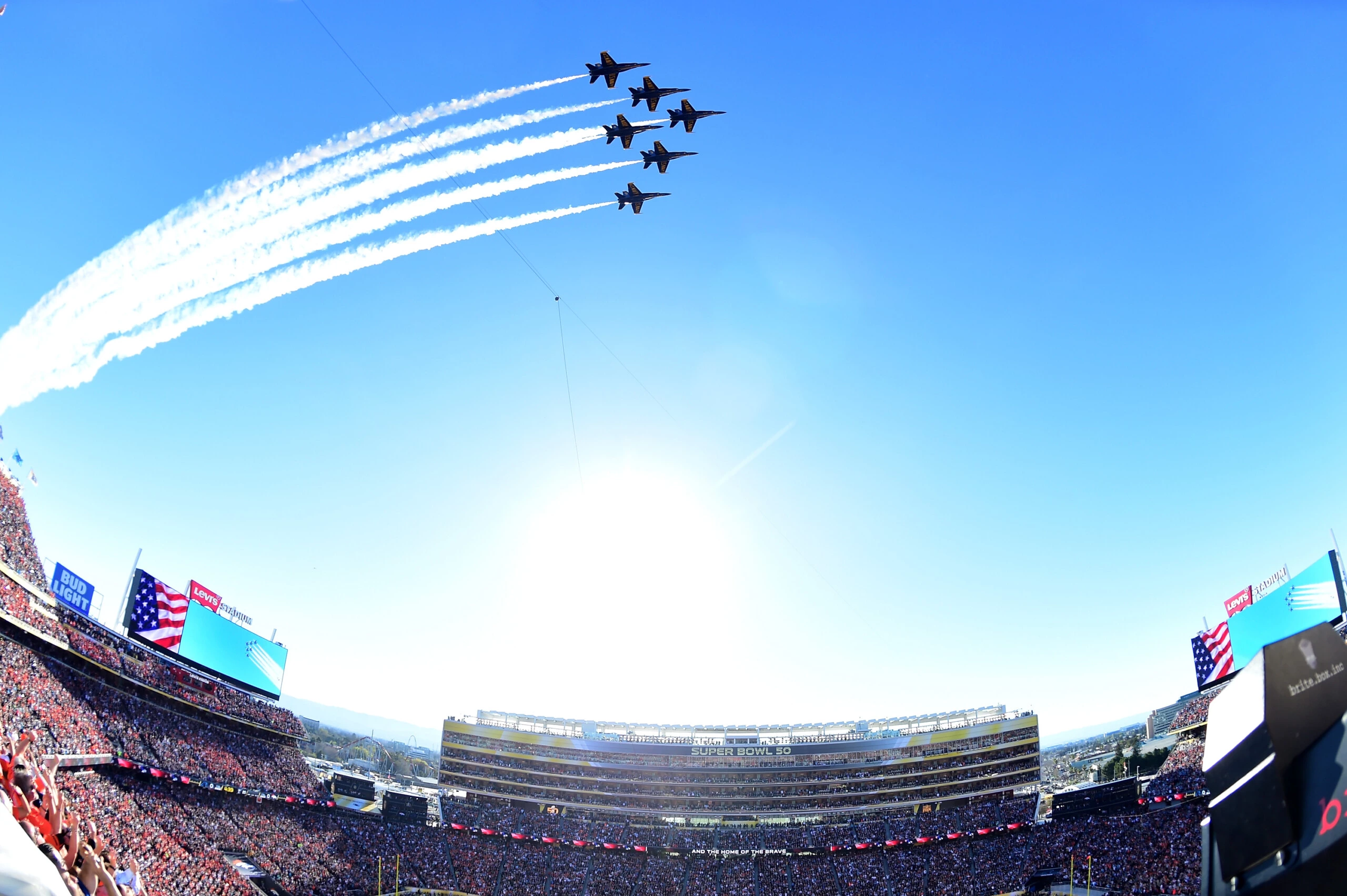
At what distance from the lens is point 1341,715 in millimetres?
6656

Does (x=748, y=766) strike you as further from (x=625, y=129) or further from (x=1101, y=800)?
(x=625, y=129)

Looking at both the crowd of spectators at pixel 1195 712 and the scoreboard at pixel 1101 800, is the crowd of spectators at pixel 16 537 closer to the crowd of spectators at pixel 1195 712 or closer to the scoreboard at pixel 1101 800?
the scoreboard at pixel 1101 800

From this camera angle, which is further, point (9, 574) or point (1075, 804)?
point (1075, 804)

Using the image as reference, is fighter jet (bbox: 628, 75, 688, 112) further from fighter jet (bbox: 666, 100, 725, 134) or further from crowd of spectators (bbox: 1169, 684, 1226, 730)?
crowd of spectators (bbox: 1169, 684, 1226, 730)

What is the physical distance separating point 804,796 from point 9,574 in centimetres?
7574

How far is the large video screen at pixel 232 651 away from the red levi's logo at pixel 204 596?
16.6 inches

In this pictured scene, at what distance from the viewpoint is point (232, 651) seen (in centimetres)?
7488

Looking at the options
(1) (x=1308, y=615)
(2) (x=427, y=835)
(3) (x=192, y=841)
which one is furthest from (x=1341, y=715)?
(2) (x=427, y=835)

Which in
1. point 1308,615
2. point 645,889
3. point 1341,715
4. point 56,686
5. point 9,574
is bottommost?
point 645,889

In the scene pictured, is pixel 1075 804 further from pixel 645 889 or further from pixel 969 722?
pixel 645 889

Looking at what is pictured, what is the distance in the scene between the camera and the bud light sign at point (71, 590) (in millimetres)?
55812

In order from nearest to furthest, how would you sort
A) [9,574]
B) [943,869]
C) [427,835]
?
[9,574] < [943,869] < [427,835]

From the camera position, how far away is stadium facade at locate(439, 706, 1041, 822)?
83.2 metres

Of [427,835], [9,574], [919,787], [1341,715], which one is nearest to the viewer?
[1341,715]
